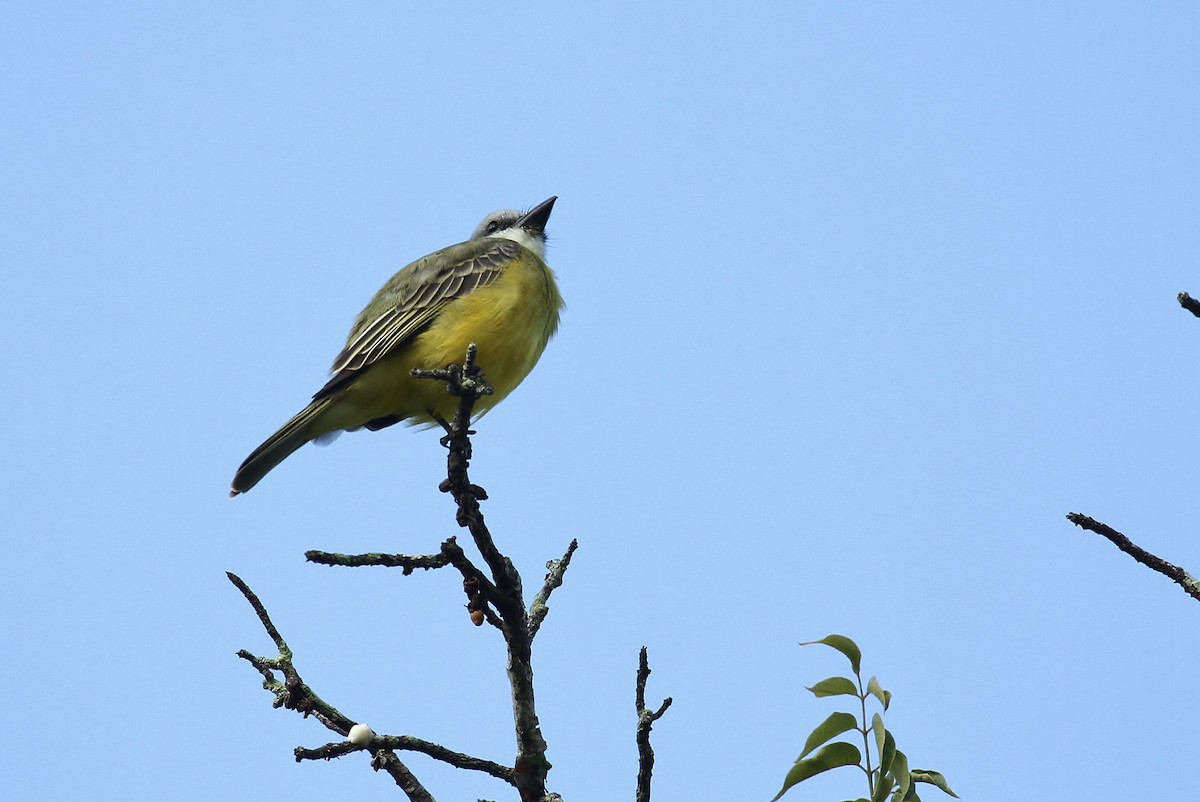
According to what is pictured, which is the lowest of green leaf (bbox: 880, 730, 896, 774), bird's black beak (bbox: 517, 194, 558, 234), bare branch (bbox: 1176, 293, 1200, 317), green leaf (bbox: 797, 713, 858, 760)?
green leaf (bbox: 880, 730, 896, 774)

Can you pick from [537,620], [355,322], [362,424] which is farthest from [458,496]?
[355,322]

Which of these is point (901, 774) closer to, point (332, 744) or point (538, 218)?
point (332, 744)

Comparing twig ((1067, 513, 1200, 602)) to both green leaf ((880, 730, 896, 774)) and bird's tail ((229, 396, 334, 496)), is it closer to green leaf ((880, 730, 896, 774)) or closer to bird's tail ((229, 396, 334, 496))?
green leaf ((880, 730, 896, 774))

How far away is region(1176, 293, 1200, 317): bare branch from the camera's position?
84.0 inches

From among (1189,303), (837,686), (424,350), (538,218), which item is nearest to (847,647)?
(837,686)

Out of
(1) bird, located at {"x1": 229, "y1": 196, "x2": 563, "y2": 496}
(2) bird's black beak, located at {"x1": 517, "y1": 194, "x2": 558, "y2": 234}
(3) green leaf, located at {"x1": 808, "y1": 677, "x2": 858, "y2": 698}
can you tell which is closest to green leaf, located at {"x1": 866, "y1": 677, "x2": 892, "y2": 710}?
(3) green leaf, located at {"x1": 808, "y1": 677, "x2": 858, "y2": 698}

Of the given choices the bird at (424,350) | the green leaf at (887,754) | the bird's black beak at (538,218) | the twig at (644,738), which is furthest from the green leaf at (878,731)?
the bird's black beak at (538,218)

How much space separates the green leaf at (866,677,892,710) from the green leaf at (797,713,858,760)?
2.7 inches

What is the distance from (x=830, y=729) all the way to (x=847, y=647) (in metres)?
0.17

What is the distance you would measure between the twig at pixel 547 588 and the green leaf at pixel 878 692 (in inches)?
55.0

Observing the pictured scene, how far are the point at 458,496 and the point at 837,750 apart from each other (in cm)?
174

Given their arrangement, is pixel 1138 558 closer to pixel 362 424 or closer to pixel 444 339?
pixel 444 339

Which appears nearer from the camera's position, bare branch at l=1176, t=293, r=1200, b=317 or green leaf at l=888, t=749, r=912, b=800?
bare branch at l=1176, t=293, r=1200, b=317

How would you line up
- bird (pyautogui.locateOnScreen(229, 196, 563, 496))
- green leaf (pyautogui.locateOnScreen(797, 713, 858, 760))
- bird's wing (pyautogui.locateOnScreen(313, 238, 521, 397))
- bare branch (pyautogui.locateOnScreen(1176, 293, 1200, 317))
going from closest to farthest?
bare branch (pyautogui.locateOnScreen(1176, 293, 1200, 317))
green leaf (pyautogui.locateOnScreen(797, 713, 858, 760))
bird (pyautogui.locateOnScreen(229, 196, 563, 496))
bird's wing (pyautogui.locateOnScreen(313, 238, 521, 397))
